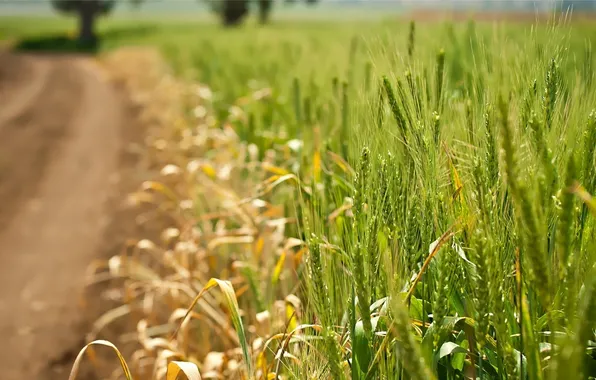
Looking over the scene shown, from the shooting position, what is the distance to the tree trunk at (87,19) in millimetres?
28828

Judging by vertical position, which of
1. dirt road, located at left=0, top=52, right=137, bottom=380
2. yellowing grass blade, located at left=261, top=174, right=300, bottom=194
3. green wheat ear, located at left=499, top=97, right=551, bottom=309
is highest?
green wheat ear, located at left=499, top=97, right=551, bottom=309

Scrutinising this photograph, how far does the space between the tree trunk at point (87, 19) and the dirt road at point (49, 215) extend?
2067cm

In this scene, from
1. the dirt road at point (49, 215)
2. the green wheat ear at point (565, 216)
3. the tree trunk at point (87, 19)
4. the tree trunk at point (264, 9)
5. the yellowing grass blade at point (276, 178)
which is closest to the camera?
the green wheat ear at point (565, 216)

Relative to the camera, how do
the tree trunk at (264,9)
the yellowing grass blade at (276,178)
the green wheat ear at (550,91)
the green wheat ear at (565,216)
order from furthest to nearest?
the tree trunk at (264,9)
the yellowing grass blade at (276,178)
the green wheat ear at (550,91)
the green wheat ear at (565,216)

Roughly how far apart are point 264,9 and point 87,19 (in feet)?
40.0

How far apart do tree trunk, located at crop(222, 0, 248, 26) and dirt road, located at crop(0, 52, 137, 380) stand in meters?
25.9

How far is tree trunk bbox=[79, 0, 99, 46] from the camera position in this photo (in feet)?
94.6

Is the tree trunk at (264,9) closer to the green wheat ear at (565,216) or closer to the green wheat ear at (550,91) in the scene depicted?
the green wheat ear at (550,91)

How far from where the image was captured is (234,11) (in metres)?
34.6

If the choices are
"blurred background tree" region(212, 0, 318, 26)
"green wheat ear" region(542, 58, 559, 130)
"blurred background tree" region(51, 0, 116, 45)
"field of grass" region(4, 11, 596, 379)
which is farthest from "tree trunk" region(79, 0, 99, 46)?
"green wheat ear" region(542, 58, 559, 130)

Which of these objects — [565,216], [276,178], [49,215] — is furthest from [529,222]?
[49,215]

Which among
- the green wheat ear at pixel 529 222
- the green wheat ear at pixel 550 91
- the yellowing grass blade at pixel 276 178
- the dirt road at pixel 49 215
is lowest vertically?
the dirt road at pixel 49 215

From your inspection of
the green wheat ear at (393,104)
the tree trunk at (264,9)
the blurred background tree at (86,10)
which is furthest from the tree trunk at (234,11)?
the green wheat ear at (393,104)

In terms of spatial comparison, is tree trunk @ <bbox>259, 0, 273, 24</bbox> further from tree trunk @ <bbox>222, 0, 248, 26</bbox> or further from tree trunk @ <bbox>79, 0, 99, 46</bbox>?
tree trunk @ <bbox>79, 0, 99, 46</bbox>
